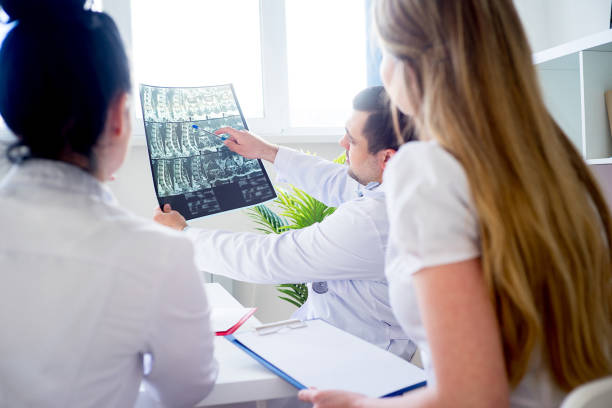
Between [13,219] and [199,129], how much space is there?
2.56ft

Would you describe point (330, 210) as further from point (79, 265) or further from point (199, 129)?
point (79, 265)

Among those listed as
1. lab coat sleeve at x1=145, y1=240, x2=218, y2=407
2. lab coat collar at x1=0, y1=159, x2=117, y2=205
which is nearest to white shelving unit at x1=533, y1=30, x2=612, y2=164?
lab coat sleeve at x1=145, y1=240, x2=218, y2=407

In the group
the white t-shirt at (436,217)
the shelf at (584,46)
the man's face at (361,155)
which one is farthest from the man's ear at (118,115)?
the shelf at (584,46)

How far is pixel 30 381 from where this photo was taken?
0.65 metres

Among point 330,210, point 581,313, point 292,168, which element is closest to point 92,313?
point 581,313

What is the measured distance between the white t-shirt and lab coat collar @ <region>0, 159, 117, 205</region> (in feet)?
1.39

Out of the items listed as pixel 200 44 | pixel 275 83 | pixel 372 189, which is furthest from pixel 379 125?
pixel 200 44

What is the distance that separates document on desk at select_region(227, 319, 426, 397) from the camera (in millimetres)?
861

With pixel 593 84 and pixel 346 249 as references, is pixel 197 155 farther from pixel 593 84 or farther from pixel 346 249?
pixel 593 84

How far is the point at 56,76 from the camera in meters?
0.66

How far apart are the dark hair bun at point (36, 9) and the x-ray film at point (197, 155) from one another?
0.57m

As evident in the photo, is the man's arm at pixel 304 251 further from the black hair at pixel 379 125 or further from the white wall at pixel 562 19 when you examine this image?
the white wall at pixel 562 19

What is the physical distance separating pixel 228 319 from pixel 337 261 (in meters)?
0.30

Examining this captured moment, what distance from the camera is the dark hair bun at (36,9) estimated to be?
A: 0.69 meters
